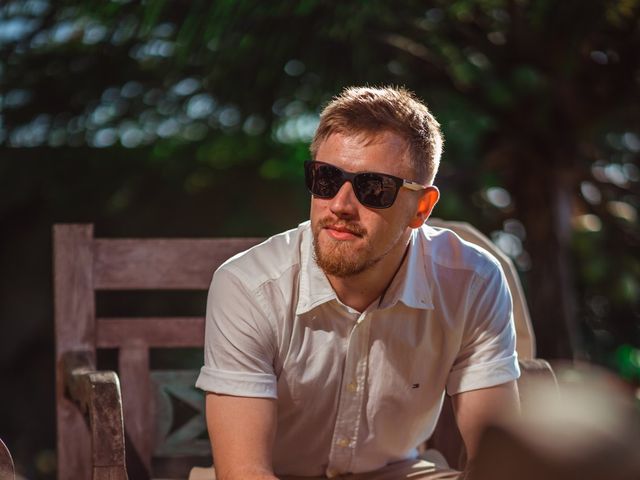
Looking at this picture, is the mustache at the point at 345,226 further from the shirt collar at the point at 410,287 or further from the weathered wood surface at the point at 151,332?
the weathered wood surface at the point at 151,332

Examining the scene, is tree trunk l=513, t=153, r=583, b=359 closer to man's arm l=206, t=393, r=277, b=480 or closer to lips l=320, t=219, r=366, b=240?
lips l=320, t=219, r=366, b=240

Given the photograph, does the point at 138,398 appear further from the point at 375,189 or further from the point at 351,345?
the point at 375,189

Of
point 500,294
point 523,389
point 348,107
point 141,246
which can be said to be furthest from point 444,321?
point 141,246

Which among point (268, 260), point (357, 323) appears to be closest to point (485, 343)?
point (357, 323)

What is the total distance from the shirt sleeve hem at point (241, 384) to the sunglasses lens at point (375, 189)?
0.47 metres

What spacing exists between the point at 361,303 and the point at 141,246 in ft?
3.36

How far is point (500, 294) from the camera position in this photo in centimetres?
255

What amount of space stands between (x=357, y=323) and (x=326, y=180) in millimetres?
362

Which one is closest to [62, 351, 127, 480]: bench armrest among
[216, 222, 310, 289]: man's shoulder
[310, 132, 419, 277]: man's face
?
[216, 222, 310, 289]: man's shoulder

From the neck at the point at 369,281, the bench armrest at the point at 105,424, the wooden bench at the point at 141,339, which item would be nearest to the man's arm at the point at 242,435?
the bench armrest at the point at 105,424

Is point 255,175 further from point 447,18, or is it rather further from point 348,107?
point 348,107

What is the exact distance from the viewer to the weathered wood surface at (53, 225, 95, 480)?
311 cm

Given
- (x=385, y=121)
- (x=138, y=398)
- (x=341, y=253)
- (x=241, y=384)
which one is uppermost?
(x=385, y=121)

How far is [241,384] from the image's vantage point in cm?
223
